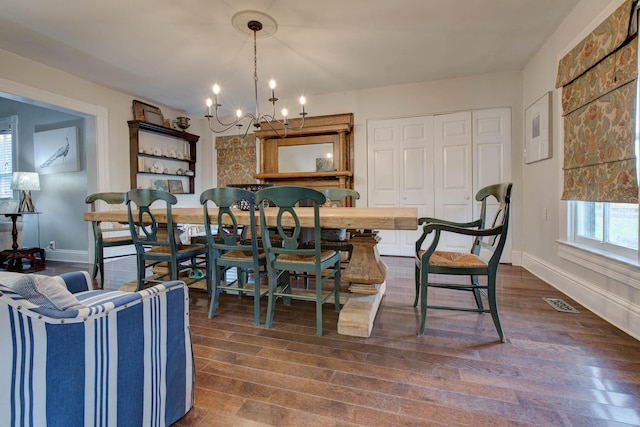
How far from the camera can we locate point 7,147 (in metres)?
4.87

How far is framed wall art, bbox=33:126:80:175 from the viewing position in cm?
441

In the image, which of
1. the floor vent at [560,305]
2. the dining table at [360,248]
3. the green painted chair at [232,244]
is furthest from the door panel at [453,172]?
the green painted chair at [232,244]

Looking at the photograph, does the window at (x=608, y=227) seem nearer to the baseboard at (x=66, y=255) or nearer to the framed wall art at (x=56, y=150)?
the baseboard at (x=66, y=255)

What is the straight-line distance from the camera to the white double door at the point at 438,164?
399 centimetres

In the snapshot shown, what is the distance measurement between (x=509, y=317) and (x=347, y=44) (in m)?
2.91

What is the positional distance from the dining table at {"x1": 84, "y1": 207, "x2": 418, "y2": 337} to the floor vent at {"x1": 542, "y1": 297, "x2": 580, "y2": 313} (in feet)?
4.45

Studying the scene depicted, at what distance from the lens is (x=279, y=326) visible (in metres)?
2.03

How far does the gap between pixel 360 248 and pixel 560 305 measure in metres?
1.67

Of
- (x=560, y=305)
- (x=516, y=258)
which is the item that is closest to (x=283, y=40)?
(x=560, y=305)

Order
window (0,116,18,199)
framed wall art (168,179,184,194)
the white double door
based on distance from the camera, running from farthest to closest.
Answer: framed wall art (168,179,184,194) → window (0,116,18,199) → the white double door

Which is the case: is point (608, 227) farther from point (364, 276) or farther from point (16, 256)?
point (16, 256)

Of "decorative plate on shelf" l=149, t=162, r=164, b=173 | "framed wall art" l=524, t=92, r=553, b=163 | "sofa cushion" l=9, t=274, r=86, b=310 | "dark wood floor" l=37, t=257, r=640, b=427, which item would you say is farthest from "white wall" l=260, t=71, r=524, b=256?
"sofa cushion" l=9, t=274, r=86, b=310

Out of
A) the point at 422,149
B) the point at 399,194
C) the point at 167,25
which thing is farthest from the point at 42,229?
the point at 422,149

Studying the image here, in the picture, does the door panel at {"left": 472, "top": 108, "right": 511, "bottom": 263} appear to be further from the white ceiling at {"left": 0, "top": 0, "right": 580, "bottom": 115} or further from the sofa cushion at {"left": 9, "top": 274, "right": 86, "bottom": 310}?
the sofa cushion at {"left": 9, "top": 274, "right": 86, "bottom": 310}
